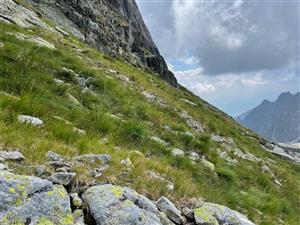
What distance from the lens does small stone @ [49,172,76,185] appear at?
5.66 m

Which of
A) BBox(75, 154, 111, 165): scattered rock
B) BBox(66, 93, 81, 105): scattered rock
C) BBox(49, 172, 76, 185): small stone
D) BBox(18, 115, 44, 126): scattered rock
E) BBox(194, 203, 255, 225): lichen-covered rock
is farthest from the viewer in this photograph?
BBox(66, 93, 81, 105): scattered rock

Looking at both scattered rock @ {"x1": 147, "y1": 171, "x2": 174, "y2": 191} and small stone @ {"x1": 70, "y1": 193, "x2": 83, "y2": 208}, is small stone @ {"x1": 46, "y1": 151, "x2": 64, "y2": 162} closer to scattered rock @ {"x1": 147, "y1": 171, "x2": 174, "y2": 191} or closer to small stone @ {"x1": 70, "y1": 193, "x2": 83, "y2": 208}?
small stone @ {"x1": 70, "y1": 193, "x2": 83, "y2": 208}

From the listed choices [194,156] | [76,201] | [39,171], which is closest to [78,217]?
[76,201]

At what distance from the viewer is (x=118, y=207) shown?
217 inches

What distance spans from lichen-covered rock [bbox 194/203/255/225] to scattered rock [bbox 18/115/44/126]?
152 inches

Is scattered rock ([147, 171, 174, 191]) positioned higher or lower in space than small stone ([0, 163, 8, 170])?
higher

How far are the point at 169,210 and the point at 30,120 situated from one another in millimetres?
3656

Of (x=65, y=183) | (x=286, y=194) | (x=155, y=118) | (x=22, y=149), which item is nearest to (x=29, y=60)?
(x=155, y=118)

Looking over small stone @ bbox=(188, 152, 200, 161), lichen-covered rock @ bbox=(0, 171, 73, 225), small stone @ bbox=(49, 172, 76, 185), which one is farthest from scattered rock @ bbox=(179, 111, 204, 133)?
lichen-covered rock @ bbox=(0, 171, 73, 225)

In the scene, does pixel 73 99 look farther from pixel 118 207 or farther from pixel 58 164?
pixel 118 207

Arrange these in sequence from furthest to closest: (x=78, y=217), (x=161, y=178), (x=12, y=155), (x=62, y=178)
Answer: (x=161, y=178) < (x=12, y=155) < (x=62, y=178) < (x=78, y=217)

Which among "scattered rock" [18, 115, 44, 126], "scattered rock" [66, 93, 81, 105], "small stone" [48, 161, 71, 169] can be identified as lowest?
"small stone" [48, 161, 71, 169]

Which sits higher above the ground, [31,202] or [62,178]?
[62,178]

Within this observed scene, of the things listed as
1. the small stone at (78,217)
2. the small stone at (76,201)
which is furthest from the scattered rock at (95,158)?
the small stone at (78,217)
